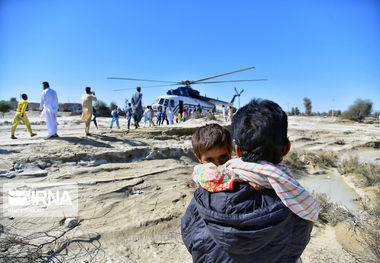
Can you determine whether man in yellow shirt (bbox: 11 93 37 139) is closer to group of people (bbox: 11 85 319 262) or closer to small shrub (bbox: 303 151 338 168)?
group of people (bbox: 11 85 319 262)

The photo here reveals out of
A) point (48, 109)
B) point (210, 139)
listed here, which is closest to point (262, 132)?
point (210, 139)

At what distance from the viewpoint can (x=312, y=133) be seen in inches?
473

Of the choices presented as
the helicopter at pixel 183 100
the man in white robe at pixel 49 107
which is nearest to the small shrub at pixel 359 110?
the helicopter at pixel 183 100

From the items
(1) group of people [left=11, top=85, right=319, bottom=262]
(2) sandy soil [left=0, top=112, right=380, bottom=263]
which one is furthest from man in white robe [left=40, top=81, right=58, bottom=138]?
(1) group of people [left=11, top=85, right=319, bottom=262]

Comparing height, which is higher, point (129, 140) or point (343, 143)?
point (129, 140)

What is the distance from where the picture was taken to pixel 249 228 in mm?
934

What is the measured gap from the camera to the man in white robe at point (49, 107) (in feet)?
19.6

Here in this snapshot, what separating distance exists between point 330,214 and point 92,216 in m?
3.77

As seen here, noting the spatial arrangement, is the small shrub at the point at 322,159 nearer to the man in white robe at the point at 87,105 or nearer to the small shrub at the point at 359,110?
the man in white robe at the point at 87,105

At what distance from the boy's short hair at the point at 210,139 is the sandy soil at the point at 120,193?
1677 mm

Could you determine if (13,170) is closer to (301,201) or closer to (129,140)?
(129,140)

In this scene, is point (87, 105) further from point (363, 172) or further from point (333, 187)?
point (363, 172)

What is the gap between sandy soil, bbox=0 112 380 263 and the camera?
102 inches

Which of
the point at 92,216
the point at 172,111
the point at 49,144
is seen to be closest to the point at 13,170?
the point at 49,144
